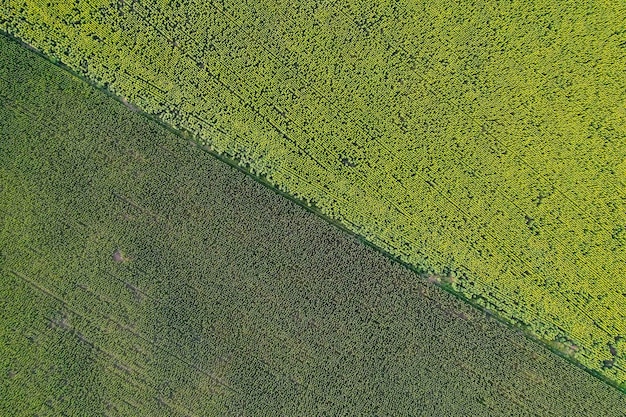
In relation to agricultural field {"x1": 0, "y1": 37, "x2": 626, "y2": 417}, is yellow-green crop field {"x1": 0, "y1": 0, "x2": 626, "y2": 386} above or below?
above

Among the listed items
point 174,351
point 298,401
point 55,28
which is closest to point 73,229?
point 174,351

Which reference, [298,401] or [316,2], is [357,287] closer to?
[298,401]

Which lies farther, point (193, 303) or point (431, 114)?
point (431, 114)

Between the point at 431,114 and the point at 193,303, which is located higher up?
the point at 431,114

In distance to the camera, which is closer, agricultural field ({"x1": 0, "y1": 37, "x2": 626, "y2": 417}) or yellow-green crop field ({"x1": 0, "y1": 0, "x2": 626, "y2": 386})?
agricultural field ({"x1": 0, "y1": 37, "x2": 626, "y2": 417})

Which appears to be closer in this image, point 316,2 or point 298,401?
point 298,401
